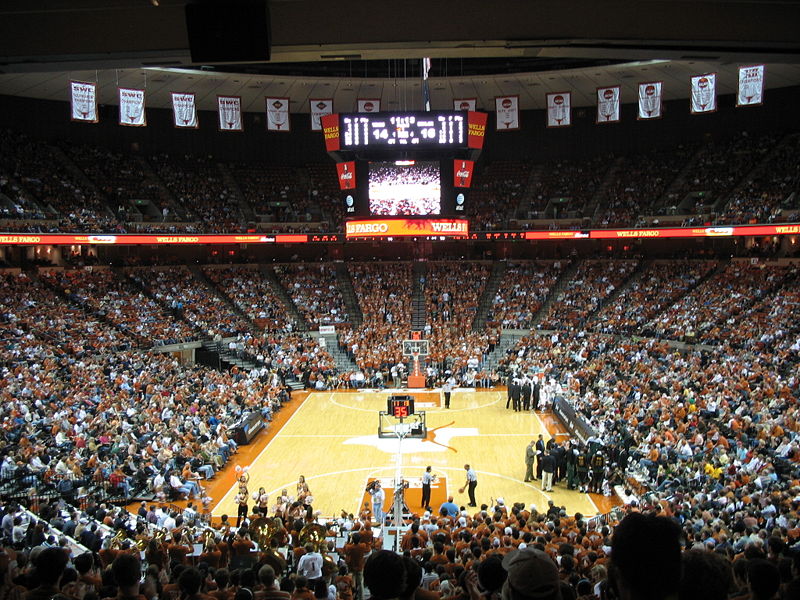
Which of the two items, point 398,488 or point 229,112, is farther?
point 229,112

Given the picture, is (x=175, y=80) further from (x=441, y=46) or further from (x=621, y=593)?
(x=621, y=593)

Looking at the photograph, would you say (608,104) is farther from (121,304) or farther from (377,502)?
(121,304)

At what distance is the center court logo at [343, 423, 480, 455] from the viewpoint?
23.4 metres

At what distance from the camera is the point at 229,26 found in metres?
5.21

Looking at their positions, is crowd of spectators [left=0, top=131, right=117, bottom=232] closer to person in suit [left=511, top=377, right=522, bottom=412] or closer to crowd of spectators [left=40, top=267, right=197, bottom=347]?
crowd of spectators [left=40, top=267, right=197, bottom=347]

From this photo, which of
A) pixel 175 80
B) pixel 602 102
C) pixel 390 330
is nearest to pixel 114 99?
pixel 175 80

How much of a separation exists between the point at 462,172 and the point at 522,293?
9.15 m

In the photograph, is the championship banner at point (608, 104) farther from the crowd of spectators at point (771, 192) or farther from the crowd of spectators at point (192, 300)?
the crowd of spectators at point (192, 300)

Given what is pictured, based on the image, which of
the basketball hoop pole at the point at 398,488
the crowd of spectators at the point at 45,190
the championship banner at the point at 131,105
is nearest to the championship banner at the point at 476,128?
the basketball hoop pole at the point at 398,488

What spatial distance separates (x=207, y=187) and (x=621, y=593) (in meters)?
45.5

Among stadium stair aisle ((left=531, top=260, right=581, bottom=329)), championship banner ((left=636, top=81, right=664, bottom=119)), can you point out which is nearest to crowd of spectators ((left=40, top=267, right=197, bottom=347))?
stadium stair aisle ((left=531, top=260, right=581, bottom=329))

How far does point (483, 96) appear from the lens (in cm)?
4478

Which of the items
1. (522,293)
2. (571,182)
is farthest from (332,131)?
(571,182)

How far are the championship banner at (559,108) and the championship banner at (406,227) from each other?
695cm
